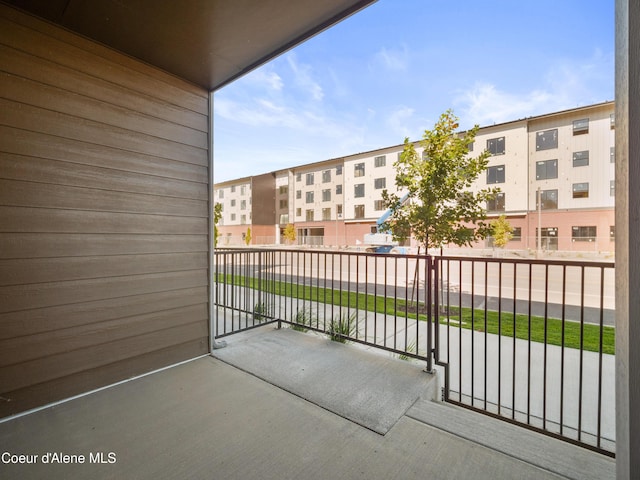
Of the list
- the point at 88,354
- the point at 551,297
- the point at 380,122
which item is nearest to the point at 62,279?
the point at 88,354

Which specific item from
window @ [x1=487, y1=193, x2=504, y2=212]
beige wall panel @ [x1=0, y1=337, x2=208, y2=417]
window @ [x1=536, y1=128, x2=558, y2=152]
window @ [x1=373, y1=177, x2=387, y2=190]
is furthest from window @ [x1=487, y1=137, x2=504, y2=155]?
beige wall panel @ [x1=0, y1=337, x2=208, y2=417]

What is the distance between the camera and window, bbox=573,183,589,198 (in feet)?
57.5

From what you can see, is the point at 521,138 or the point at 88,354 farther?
the point at 521,138

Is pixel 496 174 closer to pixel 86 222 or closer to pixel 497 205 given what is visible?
pixel 497 205

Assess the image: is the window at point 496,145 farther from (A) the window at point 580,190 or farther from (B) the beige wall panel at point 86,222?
(B) the beige wall panel at point 86,222

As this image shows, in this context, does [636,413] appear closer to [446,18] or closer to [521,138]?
[446,18]

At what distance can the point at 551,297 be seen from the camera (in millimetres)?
6246

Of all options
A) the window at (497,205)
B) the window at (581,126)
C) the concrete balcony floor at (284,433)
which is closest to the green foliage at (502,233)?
the window at (497,205)

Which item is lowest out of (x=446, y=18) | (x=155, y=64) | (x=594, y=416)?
(x=594, y=416)

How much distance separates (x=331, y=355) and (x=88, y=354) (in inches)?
72.2

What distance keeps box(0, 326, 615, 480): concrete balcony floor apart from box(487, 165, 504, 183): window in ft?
69.4

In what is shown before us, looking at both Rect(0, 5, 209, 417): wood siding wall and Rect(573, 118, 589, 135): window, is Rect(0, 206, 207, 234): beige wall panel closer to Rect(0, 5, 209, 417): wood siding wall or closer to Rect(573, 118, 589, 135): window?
Rect(0, 5, 209, 417): wood siding wall

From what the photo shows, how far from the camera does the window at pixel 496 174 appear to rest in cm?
1950

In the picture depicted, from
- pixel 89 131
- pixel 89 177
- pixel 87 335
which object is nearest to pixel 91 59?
pixel 89 131
